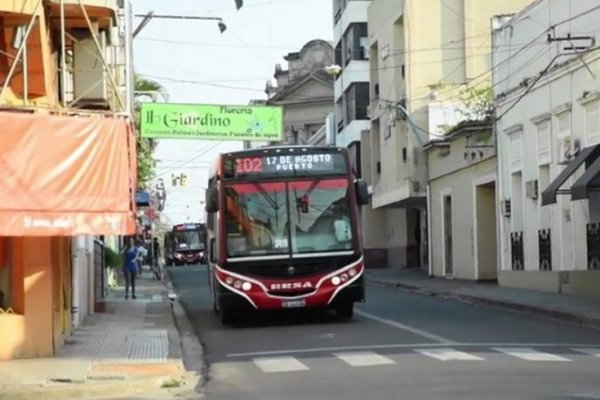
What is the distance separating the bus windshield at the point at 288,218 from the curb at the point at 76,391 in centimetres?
823

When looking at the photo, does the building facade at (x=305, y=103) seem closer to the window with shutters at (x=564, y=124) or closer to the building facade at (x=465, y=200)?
the building facade at (x=465, y=200)

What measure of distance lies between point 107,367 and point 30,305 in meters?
1.66

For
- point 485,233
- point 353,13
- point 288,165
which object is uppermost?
point 353,13

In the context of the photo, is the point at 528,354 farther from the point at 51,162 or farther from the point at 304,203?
the point at 51,162

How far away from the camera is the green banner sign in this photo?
3609 centimetres

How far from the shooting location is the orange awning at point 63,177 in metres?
15.5

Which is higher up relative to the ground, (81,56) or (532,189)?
(81,56)

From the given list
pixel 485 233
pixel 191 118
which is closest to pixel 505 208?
pixel 485 233

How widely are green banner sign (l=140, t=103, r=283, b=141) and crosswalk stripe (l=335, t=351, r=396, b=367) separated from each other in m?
19.1

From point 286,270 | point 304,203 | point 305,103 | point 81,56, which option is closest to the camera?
point 81,56

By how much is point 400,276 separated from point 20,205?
34.7 metres

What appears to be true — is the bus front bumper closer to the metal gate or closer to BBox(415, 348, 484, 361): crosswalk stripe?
BBox(415, 348, 484, 361): crosswalk stripe

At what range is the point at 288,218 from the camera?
2311 cm

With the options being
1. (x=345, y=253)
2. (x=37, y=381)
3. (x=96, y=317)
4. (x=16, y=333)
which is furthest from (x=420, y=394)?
(x=96, y=317)
